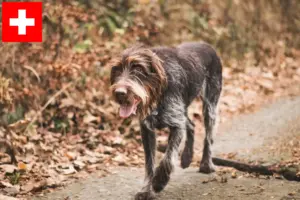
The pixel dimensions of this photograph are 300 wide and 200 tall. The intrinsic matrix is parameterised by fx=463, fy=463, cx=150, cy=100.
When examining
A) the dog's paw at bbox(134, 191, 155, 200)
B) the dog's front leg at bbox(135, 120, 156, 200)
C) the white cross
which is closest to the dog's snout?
the dog's front leg at bbox(135, 120, 156, 200)

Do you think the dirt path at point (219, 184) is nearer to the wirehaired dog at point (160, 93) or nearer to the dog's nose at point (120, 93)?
the wirehaired dog at point (160, 93)

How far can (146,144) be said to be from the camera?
5336mm

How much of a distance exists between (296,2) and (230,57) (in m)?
3.11

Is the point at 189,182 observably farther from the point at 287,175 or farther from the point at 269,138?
the point at 269,138

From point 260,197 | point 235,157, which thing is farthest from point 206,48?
point 260,197

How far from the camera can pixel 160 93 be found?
5066 millimetres

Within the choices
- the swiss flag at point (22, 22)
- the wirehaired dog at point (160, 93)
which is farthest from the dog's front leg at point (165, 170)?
the swiss flag at point (22, 22)

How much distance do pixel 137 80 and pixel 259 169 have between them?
198cm

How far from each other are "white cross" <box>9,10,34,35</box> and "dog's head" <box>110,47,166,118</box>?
3.38m

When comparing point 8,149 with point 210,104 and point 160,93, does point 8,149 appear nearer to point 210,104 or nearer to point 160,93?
point 160,93

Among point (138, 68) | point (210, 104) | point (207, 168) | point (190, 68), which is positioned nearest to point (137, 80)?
point (138, 68)

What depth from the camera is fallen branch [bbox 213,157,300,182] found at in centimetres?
524

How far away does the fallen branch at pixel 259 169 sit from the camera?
524 cm

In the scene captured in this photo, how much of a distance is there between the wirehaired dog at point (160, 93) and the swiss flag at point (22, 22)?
9.75 ft
